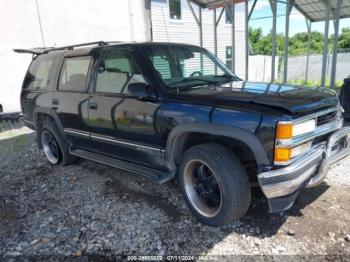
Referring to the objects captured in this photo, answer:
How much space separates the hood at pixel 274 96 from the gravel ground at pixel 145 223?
1179mm

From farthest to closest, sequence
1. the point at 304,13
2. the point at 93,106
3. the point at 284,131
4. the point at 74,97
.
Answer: the point at 304,13, the point at 74,97, the point at 93,106, the point at 284,131

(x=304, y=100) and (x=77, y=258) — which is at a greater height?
(x=304, y=100)

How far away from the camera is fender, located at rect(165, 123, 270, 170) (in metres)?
2.61

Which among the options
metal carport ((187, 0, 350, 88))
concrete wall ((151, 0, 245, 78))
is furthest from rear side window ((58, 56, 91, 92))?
concrete wall ((151, 0, 245, 78))

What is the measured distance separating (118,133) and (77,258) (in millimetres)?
1562

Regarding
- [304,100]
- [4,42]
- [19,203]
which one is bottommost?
[19,203]

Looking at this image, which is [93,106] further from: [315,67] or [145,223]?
[315,67]

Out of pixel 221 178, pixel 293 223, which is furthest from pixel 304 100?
pixel 293 223

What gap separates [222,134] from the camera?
110 inches

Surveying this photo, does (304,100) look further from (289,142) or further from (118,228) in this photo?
(118,228)

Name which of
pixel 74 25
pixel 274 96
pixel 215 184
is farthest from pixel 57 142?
pixel 74 25

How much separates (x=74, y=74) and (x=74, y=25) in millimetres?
8816

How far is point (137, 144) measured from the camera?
367cm

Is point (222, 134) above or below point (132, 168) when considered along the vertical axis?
above
